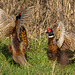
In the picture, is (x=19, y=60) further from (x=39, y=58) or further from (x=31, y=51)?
(x=31, y=51)

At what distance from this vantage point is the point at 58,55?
4379mm

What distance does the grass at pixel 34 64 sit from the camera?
11.7 ft

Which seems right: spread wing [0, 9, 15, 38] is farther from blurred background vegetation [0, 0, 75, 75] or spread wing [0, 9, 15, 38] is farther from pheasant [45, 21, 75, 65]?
pheasant [45, 21, 75, 65]

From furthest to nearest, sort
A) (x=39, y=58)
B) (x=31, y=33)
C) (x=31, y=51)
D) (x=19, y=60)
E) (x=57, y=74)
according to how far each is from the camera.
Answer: (x=31, y=33), (x=31, y=51), (x=39, y=58), (x=19, y=60), (x=57, y=74)

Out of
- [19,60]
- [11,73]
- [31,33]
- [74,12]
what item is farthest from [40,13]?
[11,73]

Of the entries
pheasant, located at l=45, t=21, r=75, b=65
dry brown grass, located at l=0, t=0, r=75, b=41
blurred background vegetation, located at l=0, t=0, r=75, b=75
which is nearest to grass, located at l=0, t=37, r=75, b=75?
blurred background vegetation, located at l=0, t=0, r=75, b=75

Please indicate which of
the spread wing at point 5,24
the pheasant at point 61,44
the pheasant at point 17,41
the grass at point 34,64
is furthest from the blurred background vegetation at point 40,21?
the spread wing at point 5,24

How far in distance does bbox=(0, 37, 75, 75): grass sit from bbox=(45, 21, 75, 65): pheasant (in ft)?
0.59

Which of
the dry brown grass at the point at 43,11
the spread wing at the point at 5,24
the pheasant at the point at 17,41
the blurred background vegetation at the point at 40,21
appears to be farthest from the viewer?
the dry brown grass at the point at 43,11

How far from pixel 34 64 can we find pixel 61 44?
761mm

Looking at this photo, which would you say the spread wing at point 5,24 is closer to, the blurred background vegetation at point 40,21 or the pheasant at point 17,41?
the pheasant at point 17,41

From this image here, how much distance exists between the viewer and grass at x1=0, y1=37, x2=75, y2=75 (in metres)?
3.56

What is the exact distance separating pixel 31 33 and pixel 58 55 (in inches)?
68.4

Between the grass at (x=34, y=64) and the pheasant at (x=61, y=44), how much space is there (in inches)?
7.1
